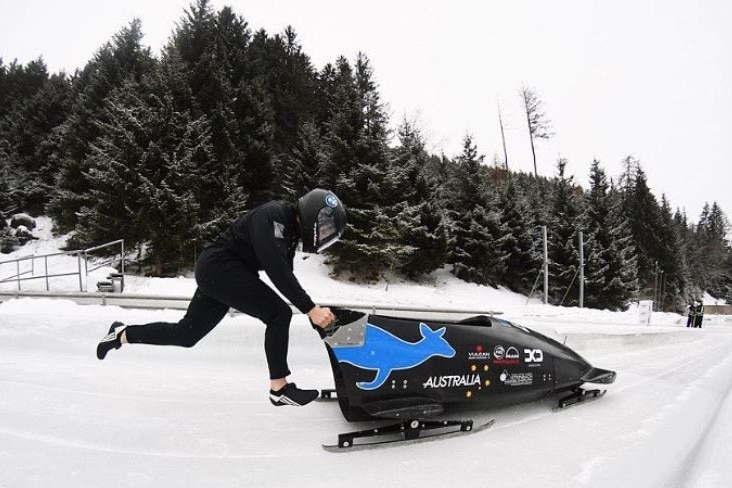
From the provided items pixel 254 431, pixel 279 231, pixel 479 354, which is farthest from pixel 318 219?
pixel 479 354

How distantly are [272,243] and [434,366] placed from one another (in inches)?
52.4

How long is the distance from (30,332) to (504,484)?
4.84m

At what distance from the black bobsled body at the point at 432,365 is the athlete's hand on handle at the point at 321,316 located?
102mm

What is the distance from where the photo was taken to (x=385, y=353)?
262 centimetres

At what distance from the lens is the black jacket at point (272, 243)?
7.56 feet

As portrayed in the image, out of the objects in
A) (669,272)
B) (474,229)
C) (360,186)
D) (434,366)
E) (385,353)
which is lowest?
(669,272)

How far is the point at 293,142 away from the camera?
72.9 ft

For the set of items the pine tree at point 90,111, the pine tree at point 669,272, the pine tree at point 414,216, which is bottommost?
the pine tree at point 669,272

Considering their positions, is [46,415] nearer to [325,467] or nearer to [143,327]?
[143,327]

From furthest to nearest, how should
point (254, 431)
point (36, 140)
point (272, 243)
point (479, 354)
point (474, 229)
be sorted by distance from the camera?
point (36, 140)
point (474, 229)
point (479, 354)
point (254, 431)
point (272, 243)

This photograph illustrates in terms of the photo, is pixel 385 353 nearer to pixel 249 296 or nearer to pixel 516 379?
pixel 249 296

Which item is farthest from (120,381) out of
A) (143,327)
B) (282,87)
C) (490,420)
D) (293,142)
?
(282,87)

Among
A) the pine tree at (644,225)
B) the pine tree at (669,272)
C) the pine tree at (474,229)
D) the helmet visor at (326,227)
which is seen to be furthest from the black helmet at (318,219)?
the pine tree at (669,272)

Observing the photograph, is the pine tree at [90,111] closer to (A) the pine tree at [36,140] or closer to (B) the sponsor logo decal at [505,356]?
(A) the pine tree at [36,140]
